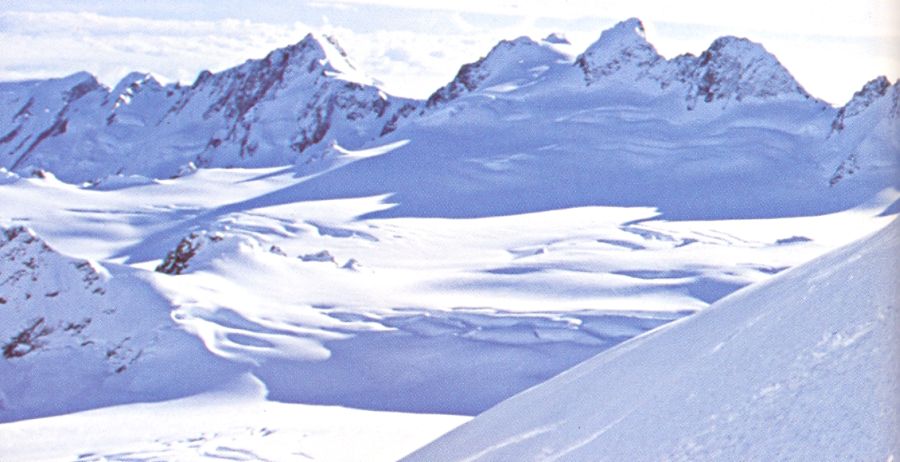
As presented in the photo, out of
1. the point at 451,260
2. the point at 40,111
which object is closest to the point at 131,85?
the point at 40,111

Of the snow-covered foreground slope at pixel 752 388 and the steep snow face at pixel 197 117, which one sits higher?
the snow-covered foreground slope at pixel 752 388

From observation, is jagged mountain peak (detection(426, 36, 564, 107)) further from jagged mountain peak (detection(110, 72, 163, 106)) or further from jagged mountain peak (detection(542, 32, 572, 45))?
jagged mountain peak (detection(110, 72, 163, 106))

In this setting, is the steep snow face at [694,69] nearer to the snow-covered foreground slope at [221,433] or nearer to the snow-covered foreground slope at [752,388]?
the snow-covered foreground slope at [221,433]

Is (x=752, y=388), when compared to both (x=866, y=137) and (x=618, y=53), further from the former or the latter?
(x=618, y=53)

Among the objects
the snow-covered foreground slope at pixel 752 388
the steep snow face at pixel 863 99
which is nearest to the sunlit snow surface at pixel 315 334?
the snow-covered foreground slope at pixel 752 388

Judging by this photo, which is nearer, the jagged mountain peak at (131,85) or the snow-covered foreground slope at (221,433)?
the snow-covered foreground slope at (221,433)

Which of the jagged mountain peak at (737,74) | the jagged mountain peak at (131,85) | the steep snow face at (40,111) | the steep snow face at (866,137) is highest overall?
the jagged mountain peak at (737,74)

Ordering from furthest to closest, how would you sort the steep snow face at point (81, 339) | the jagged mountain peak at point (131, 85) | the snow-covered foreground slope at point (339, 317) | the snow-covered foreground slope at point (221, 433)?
the jagged mountain peak at point (131, 85) < the snow-covered foreground slope at point (339, 317) < the steep snow face at point (81, 339) < the snow-covered foreground slope at point (221, 433)

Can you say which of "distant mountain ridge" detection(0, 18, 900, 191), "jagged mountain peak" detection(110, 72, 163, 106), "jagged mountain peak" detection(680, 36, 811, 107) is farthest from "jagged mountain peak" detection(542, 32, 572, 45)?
"jagged mountain peak" detection(110, 72, 163, 106)
